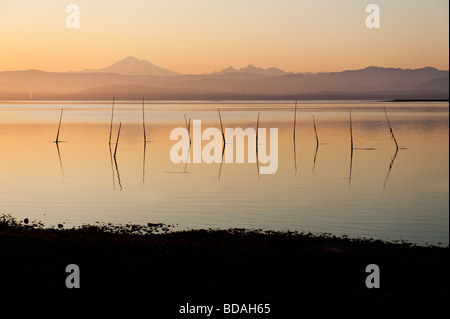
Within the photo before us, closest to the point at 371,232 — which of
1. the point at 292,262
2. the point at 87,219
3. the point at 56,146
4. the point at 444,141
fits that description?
the point at 292,262

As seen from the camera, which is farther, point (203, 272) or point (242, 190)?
point (242, 190)

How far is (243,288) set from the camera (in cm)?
1227

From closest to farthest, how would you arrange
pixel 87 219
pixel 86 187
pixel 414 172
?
pixel 87 219
pixel 86 187
pixel 414 172

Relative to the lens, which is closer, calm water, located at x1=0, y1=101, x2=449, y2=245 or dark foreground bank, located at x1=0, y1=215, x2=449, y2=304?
dark foreground bank, located at x1=0, y1=215, x2=449, y2=304

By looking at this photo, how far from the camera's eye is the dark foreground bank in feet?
39.0

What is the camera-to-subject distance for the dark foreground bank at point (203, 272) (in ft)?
39.0

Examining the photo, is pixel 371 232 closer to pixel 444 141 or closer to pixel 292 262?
pixel 292 262

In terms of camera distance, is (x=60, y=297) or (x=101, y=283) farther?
(x=101, y=283)

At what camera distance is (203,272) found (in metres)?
13.5

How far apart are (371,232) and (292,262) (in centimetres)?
1101

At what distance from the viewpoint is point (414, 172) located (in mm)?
48875

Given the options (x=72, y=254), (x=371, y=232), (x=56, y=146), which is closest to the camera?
(x=72, y=254)

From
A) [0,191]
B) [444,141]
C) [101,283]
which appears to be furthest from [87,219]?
[444,141]

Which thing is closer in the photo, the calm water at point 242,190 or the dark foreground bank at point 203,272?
the dark foreground bank at point 203,272
